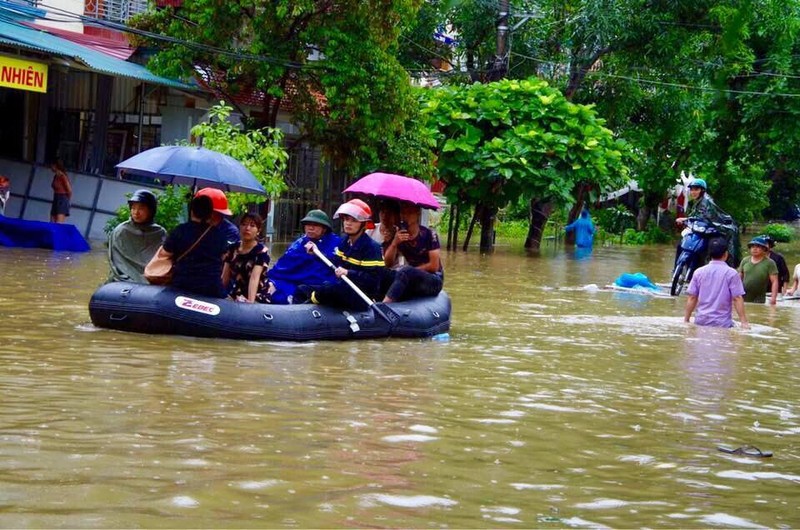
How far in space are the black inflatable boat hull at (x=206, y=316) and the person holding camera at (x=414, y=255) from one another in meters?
1.15

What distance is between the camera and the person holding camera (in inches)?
517

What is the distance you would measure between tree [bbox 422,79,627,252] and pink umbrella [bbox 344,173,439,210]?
15169mm

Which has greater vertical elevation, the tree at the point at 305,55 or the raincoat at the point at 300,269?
the tree at the point at 305,55

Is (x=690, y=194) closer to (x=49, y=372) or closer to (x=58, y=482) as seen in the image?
(x=49, y=372)

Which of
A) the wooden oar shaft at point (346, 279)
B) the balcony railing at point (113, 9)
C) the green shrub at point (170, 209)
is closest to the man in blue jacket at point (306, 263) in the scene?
the wooden oar shaft at point (346, 279)

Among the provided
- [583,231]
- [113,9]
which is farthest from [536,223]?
[113,9]

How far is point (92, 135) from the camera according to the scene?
26.8 m

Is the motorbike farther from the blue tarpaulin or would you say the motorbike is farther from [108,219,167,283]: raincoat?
the blue tarpaulin

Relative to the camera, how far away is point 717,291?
47.3 ft

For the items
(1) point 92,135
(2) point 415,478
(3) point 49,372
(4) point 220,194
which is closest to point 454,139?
(1) point 92,135

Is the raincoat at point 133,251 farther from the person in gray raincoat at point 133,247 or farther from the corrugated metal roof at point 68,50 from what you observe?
A: the corrugated metal roof at point 68,50

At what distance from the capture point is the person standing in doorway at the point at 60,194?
A: 2433 centimetres

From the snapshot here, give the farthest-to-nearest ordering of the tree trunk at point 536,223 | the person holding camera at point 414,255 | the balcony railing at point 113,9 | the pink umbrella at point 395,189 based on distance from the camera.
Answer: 1. the tree trunk at point 536,223
2. the balcony railing at point 113,9
3. the pink umbrella at point 395,189
4. the person holding camera at point 414,255

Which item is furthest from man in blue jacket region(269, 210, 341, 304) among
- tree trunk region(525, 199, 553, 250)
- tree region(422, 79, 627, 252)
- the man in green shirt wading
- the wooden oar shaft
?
tree trunk region(525, 199, 553, 250)
